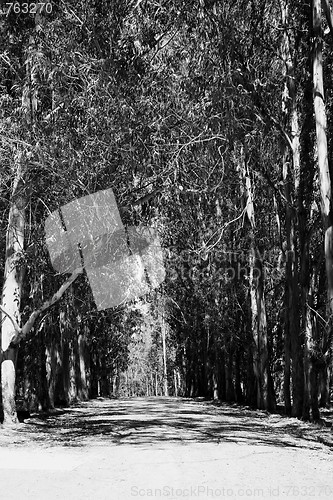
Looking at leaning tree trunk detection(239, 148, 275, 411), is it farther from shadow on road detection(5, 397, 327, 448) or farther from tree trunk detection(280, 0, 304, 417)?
tree trunk detection(280, 0, 304, 417)

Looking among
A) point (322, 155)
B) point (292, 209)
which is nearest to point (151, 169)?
point (322, 155)

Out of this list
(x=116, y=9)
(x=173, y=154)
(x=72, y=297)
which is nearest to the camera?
(x=173, y=154)

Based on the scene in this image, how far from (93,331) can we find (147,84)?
86.2ft

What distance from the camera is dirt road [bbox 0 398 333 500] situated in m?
8.04

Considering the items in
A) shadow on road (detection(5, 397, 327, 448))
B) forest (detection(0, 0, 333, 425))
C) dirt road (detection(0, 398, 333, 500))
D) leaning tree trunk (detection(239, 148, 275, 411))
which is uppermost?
forest (detection(0, 0, 333, 425))

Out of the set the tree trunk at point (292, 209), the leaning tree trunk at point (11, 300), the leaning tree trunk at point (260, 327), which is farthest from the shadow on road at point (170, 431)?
the leaning tree trunk at point (260, 327)

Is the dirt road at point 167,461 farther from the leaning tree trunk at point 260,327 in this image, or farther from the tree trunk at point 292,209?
the leaning tree trunk at point 260,327

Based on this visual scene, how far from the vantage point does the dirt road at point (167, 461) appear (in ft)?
26.4

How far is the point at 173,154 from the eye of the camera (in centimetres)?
Result: 1445

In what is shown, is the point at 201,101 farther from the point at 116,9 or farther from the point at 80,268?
the point at 80,268

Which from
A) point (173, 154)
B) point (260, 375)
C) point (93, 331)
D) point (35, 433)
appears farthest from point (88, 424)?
point (93, 331)

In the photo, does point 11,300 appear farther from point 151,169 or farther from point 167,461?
point 167,461

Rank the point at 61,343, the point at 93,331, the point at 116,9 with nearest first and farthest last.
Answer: the point at 116,9 → the point at 61,343 → the point at 93,331

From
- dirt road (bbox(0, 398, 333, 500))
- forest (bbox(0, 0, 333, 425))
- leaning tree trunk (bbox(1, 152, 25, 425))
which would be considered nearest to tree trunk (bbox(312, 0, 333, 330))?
forest (bbox(0, 0, 333, 425))
